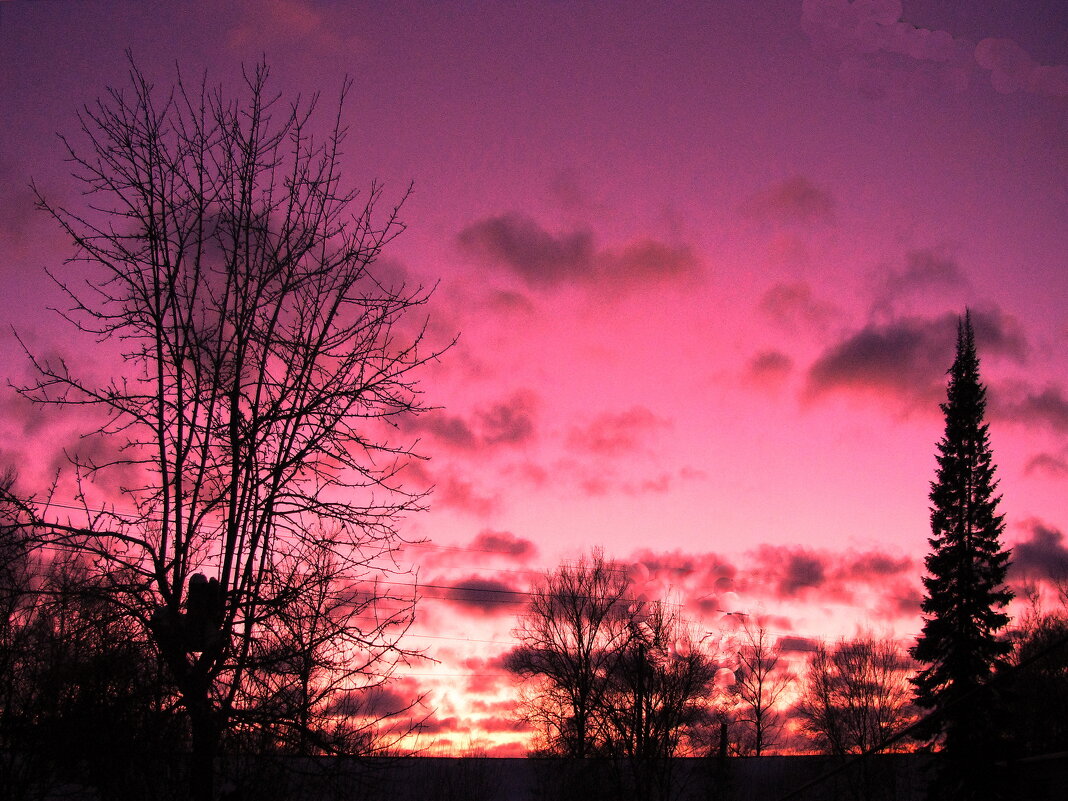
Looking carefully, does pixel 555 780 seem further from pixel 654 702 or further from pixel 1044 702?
pixel 1044 702

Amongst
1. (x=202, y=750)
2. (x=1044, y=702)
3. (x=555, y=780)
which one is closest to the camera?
(x=202, y=750)

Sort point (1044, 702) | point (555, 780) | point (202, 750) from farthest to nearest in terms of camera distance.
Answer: point (1044, 702) → point (555, 780) → point (202, 750)

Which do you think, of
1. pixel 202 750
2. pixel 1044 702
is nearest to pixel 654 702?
pixel 1044 702

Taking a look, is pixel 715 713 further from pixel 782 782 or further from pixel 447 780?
pixel 447 780

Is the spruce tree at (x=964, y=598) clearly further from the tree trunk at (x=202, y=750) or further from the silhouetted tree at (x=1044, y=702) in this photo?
the tree trunk at (x=202, y=750)

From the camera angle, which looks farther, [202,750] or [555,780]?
[555,780]

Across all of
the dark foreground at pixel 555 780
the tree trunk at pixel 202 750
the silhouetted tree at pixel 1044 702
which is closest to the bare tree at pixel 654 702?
the dark foreground at pixel 555 780

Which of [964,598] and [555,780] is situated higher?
[964,598]

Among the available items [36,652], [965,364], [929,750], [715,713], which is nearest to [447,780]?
[715,713]

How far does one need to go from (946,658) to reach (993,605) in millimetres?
4609

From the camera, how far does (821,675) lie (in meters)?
67.9

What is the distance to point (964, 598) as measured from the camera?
43750mm

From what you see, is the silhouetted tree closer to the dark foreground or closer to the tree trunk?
the dark foreground

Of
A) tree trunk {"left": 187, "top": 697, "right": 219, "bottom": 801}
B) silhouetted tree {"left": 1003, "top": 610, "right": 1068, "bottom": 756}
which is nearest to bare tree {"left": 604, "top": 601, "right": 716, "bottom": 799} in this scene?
silhouetted tree {"left": 1003, "top": 610, "right": 1068, "bottom": 756}
